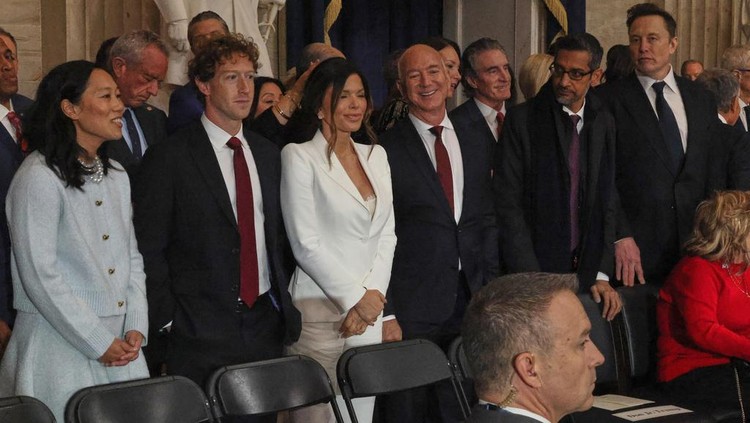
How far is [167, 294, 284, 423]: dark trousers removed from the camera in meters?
3.99

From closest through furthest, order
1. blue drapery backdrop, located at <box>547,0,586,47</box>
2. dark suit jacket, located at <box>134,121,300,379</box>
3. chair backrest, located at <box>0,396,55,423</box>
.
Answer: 1. chair backrest, located at <box>0,396,55,423</box>
2. dark suit jacket, located at <box>134,121,300,379</box>
3. blue drapery backdrop, located at <box>547,0,586,47</box>

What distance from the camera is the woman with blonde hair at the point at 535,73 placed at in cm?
616

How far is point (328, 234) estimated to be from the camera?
430 centimetres

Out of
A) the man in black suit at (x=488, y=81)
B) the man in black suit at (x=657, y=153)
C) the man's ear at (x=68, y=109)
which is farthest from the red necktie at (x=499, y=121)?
the man's ear at (x=68, y=109)

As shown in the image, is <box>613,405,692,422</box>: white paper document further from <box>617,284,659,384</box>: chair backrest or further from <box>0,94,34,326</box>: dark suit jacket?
<box>0,94,34,326</box>: dark suit jacket

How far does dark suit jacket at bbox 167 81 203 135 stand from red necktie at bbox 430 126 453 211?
3.23 ft

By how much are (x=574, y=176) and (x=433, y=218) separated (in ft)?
2.54

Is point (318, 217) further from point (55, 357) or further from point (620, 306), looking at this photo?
point (620, 306)

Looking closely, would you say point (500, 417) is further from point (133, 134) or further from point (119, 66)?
point (119, 66)

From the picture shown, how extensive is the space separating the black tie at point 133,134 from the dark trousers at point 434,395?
1.27 meters

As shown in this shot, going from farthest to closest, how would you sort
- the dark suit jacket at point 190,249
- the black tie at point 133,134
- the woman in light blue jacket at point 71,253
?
the black tie at point 133,134 → the dark suit jacket at point 190,249 → the woman in light blue jacket at point 71,253

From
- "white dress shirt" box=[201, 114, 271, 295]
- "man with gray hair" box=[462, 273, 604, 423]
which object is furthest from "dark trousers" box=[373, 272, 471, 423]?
"man with gray hair" box=[462, 273, 604, 423]

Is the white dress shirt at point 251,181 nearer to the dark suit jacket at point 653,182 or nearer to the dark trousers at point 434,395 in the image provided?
the dark trousers at point 434,395

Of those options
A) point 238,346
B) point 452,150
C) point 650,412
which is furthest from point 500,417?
point 452,150
